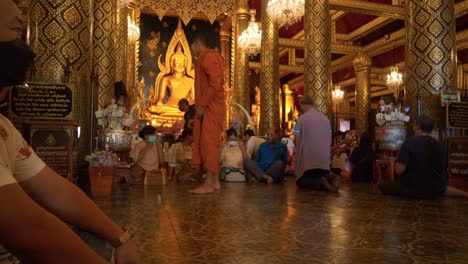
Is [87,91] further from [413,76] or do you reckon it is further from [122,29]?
[122,29]

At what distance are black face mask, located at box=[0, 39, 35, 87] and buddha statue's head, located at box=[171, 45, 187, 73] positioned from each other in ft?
51.0

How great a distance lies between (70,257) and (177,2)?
44.1 ft

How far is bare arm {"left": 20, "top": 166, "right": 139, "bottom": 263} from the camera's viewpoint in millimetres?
983

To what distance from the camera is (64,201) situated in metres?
0.99

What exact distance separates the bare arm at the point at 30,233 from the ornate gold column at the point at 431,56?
239 inches

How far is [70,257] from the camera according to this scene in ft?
2.32

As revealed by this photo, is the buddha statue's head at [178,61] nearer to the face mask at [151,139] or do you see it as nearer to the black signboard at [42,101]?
the face mask at [151,139]

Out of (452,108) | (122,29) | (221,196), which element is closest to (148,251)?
(221,196)

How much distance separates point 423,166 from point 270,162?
2.82 metres

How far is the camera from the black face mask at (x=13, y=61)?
2.69 feet

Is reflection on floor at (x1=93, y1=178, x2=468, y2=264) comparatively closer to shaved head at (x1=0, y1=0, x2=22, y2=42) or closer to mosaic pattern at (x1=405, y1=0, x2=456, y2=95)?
shaved head at (x1=0, y1=0, x2=22, y2=42)

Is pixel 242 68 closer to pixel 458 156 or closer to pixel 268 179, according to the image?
pixel 268 179

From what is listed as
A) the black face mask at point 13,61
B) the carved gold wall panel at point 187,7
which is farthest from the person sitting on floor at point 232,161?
the carved gold wall panel at point 187,7

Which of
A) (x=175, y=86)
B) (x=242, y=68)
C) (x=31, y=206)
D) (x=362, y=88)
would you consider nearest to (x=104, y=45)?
(x=242, y=68)
